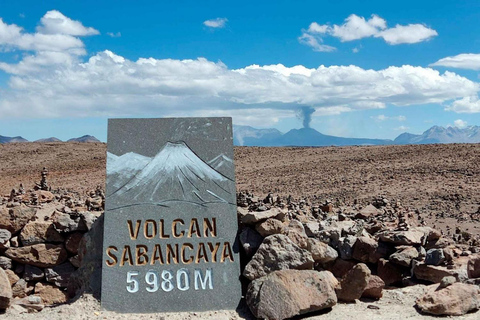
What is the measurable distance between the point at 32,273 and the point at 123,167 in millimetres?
2019

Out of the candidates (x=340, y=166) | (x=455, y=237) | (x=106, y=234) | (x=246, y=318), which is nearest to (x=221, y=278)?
(x=246, y=318)

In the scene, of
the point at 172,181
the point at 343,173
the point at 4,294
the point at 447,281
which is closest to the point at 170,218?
the point at 172,181

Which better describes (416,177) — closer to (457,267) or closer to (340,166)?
(340,166)

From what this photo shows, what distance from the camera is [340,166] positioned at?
26766 mm

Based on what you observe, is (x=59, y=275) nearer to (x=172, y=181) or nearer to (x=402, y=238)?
(x=172, y=181)

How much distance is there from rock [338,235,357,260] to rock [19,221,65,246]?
3.83 metres

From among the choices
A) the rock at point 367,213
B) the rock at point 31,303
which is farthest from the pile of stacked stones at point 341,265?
the rock at point 31,303

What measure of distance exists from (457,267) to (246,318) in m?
2.88

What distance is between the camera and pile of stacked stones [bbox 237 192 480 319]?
21.6 ft

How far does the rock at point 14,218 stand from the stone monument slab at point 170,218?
151 centimetres

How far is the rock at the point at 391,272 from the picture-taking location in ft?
25.5

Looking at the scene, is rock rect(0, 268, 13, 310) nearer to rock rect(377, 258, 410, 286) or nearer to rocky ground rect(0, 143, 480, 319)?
rocky ground rect(0, 143, 480, 319)

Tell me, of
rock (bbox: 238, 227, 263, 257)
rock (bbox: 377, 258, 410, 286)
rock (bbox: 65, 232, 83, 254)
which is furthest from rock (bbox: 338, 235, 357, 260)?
rock (bbox: 65, 232, 83, 254)

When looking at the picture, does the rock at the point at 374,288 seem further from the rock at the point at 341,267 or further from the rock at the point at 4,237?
the rock at the point at 4,237
